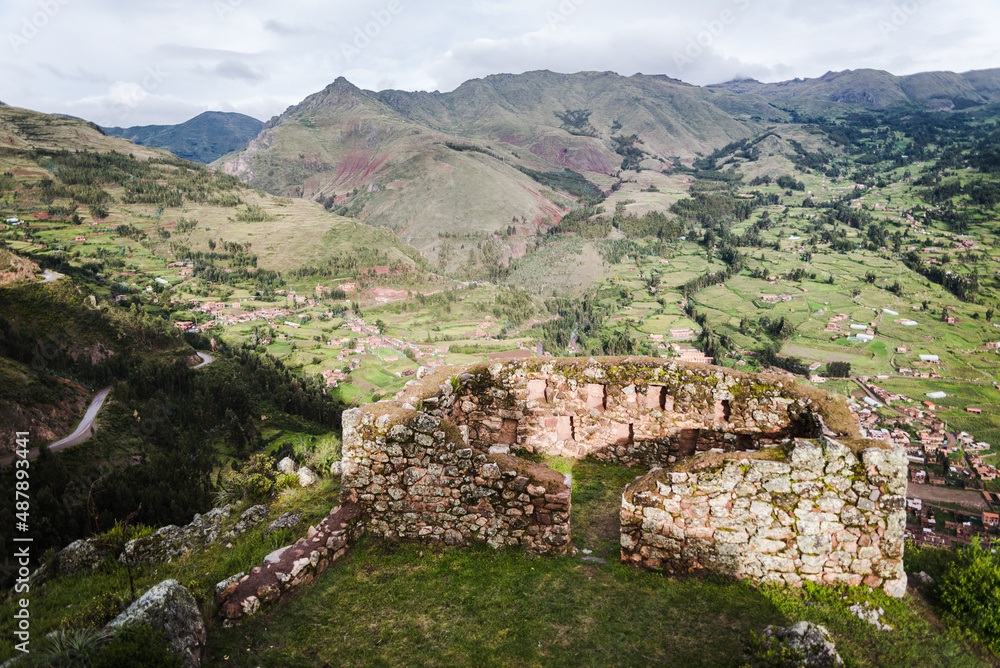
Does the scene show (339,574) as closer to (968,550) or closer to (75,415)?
(968,550)

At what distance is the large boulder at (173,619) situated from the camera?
18.6 feet

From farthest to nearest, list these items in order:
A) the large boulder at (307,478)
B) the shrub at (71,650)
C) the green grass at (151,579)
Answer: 1. the large boulder at (307,478)
2. the green grass at (151,579)
3. the shrub at (71,650)

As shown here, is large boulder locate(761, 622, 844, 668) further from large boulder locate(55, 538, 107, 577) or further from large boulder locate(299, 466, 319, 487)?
large boulder locate(55, 538, 107, 577)

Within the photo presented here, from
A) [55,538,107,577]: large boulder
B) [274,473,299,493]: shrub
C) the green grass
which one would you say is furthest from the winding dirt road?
the green grass

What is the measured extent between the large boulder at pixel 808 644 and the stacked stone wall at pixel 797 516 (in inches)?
67.0

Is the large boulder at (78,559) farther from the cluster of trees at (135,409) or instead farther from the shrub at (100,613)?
the shrub at (100,613)

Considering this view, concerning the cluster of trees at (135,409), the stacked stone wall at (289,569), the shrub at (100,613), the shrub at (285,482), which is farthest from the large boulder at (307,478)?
the shrub at (100,613)

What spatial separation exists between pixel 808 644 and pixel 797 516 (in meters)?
2.32

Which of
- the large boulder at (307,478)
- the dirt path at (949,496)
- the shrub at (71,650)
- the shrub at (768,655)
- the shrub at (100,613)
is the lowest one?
the dirt path at (949,496)

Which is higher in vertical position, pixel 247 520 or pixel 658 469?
pixel 658 469

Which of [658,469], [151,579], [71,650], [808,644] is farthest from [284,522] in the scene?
[808,644]

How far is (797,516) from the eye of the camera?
738 centimetres

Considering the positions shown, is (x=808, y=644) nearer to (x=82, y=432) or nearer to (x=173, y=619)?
(x=173, y=619)

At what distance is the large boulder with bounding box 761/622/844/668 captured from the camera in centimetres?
543
